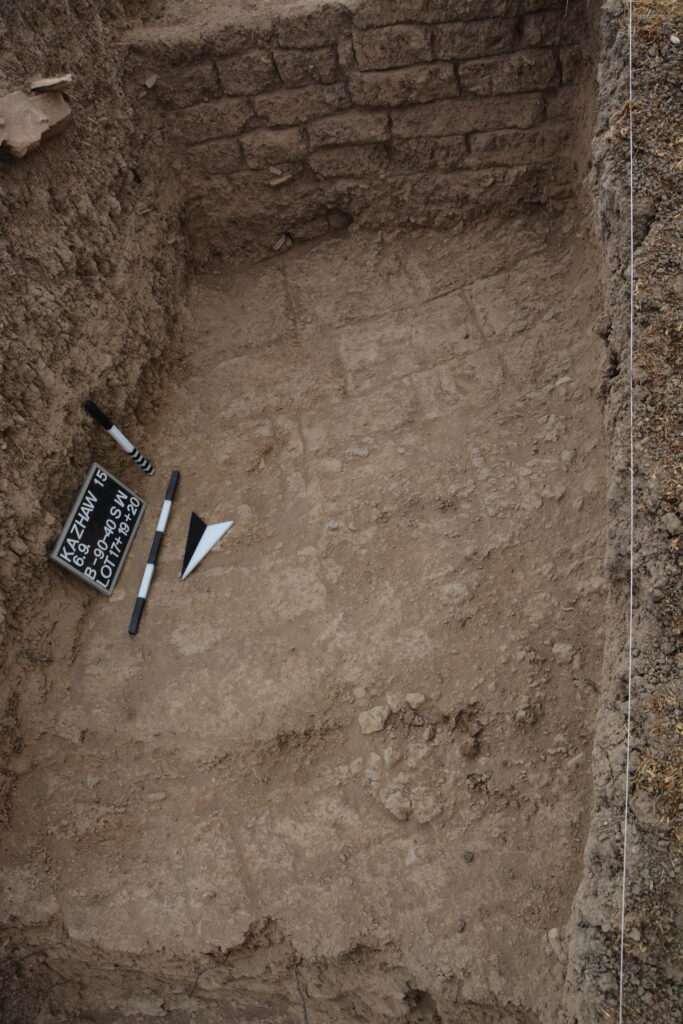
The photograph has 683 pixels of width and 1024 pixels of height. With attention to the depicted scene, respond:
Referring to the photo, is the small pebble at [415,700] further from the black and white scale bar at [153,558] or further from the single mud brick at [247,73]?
the single mud brick at [247,73]

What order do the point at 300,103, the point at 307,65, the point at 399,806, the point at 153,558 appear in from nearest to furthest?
1. the point at 399,806
2. the point at 153,558
3. the point at 307,65
4. the point at 300,103

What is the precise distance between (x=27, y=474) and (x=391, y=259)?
205 cm

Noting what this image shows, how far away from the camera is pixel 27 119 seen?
304 centimetres

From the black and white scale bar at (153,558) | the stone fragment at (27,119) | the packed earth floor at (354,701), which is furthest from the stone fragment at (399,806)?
the stone fragment at (27,119)

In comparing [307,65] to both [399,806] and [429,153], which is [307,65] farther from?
[399,806]

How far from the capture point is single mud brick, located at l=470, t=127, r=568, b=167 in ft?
12.0

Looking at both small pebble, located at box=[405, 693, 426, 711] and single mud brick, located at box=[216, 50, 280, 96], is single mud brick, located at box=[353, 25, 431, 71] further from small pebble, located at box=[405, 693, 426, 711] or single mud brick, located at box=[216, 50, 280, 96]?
small pebble, located at box=[405, 693, 426, 711]

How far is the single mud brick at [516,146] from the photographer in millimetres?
3645

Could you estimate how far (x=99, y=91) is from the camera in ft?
11.3

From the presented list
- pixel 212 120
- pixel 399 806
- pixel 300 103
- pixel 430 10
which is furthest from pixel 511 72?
pixel 399 806

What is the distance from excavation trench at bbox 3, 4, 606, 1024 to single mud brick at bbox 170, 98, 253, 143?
13mm

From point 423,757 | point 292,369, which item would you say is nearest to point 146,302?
point 292,369

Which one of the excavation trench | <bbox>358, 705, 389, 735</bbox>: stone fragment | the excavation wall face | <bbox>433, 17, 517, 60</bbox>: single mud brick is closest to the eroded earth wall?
the excavation wall face

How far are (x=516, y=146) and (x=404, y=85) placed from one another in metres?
0.58
